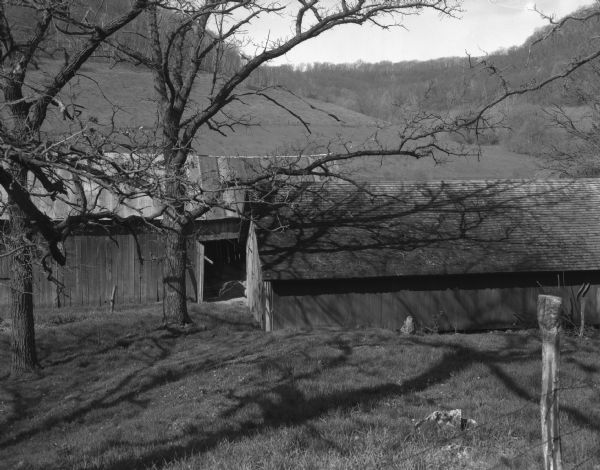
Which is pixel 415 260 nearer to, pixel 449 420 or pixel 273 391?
pixel 273 391

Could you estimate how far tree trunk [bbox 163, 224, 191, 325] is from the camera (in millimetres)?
17203

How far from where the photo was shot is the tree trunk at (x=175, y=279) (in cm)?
1720

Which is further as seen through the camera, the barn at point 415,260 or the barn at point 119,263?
the barn at point 119,263

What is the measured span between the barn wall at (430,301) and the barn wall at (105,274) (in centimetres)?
756

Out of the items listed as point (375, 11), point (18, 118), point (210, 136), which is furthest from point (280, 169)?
point (210, 136)

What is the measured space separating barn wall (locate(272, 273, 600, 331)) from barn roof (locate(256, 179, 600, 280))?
600 millimetres

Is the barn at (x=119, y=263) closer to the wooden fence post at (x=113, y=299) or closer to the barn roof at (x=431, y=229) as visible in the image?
the wooden fence post at (x=113, y=299)

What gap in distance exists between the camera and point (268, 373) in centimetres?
1099

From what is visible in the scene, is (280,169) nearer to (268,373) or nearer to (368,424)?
(268,373)

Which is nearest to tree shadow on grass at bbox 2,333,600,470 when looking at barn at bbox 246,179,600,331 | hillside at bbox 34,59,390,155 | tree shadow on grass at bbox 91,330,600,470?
tree shadow on grass at bbox 91,330,600,470

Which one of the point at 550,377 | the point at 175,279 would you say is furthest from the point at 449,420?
the point at 175,279

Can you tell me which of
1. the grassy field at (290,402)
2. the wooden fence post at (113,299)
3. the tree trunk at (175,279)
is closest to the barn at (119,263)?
the wooden fence post at (113,299)

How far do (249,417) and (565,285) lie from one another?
561 inches

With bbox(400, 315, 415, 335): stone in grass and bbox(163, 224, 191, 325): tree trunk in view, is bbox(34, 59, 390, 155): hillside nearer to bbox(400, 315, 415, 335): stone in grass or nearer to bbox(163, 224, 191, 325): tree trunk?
bbox(400, 315, 415, 335): stone in grass
